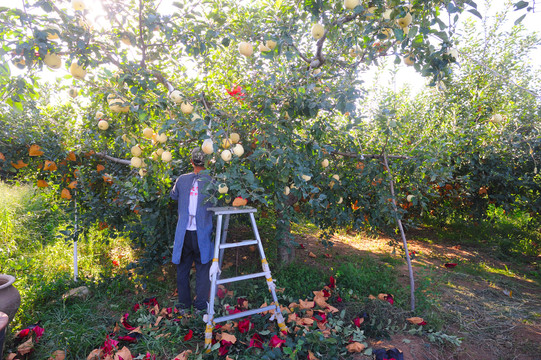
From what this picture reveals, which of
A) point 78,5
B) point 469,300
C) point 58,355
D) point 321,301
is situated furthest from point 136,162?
point 469,300

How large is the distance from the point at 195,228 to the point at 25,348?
1378 millimetres

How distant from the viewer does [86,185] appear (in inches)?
131

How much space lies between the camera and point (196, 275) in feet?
8.98

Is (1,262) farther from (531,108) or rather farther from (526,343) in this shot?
(531,108)

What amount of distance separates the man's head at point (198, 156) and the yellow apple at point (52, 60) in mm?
1067

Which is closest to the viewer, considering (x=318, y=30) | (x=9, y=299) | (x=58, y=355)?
(x=58, y=355)

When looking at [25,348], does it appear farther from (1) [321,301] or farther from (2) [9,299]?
(1) [321,301]

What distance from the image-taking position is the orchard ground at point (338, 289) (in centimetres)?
229

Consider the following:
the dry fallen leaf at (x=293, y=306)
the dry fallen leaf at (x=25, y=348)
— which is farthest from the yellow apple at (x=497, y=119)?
the dry fallen leaf at (x=25, y=348)

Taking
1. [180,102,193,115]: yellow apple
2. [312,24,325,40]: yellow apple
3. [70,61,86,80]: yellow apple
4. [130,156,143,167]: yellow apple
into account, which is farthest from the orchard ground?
[312,24,325,40]: yellow apple

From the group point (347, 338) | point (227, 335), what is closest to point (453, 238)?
point (347, 338)

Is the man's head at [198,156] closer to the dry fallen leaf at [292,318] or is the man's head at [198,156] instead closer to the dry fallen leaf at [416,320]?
the dry fallen leaf at [292,318]

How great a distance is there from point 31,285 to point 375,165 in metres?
3.75

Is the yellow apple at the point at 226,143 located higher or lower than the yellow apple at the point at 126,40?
lower
